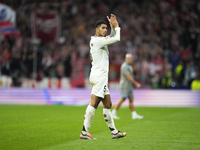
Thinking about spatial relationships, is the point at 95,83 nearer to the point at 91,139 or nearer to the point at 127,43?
the point at 91,139

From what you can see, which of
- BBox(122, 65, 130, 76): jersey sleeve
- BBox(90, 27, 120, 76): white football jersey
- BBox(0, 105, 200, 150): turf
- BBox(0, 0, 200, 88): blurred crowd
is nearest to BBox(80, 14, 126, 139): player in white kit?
BBox(90, 27, 120, 76): white football jersey

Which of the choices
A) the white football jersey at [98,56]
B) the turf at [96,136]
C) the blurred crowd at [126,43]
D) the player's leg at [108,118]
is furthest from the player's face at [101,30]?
the blurred crowd at [126,43]

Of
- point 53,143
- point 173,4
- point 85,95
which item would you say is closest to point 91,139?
point 53,143

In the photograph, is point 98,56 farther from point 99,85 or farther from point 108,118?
point 108,118

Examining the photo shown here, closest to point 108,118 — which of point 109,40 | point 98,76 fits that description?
point 98,76

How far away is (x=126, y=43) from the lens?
2484cm

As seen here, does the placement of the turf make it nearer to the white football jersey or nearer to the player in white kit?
the player in white kit

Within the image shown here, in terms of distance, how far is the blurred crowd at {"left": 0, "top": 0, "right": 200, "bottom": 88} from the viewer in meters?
21.7

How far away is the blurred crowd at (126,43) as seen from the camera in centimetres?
2169

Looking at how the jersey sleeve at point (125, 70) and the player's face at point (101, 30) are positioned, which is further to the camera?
the jersey sleeve at point (125, 70)

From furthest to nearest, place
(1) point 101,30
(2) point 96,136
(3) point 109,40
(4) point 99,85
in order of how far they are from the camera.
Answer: (2) point 96,136
(1) point 101,30
(4) point 99,85
(3) point 109,40

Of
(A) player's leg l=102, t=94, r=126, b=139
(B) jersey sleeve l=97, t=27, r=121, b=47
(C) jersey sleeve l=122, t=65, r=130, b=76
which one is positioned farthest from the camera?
(C) jersey sleeve l=122, t=65, r=130, b=76

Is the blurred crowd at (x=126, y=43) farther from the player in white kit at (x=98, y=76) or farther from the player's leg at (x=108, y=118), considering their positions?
the player in white kit at (x=98, y=76)

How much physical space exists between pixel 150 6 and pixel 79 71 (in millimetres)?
8300
